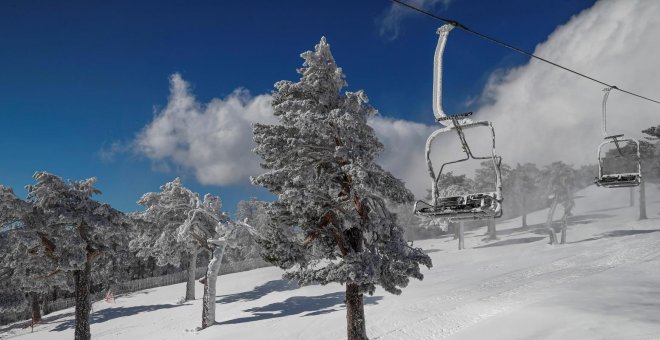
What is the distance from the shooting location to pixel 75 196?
Answer: 76.1ft

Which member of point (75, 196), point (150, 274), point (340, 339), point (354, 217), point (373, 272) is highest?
point (75, 196)

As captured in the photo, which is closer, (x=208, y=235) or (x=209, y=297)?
(x=209, y=297)

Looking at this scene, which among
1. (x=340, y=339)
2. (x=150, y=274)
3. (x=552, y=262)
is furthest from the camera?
(x=150, y=274)

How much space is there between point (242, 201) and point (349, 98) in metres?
82.9

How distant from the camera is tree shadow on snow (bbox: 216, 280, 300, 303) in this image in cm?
3391

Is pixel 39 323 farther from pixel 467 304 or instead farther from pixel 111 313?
pixel 467 304

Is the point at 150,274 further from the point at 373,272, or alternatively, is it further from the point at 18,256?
the point at 373,272

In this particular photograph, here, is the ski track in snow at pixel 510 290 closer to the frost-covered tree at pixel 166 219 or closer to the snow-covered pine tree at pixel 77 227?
the snow-covered pine tree at pixel 77 227

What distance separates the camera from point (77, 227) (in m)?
22.8

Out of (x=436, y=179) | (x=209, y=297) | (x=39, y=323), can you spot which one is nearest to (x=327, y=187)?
(x=436, y=179)

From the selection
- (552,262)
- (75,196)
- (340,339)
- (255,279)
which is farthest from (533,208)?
(75,196)

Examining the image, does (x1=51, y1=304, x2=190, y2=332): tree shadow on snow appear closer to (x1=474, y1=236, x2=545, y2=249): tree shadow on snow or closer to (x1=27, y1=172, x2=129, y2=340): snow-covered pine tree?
(x1=27, y1=172, x2=129, y2=340): snow-covered pine tree

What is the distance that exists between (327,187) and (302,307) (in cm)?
Result: 1471

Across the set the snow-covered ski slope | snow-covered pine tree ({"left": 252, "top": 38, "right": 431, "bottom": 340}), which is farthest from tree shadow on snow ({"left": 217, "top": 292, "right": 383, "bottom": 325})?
snow-covered pine tree ({"left": 252, "top": 38, "right": 431, "bottom": 340})
